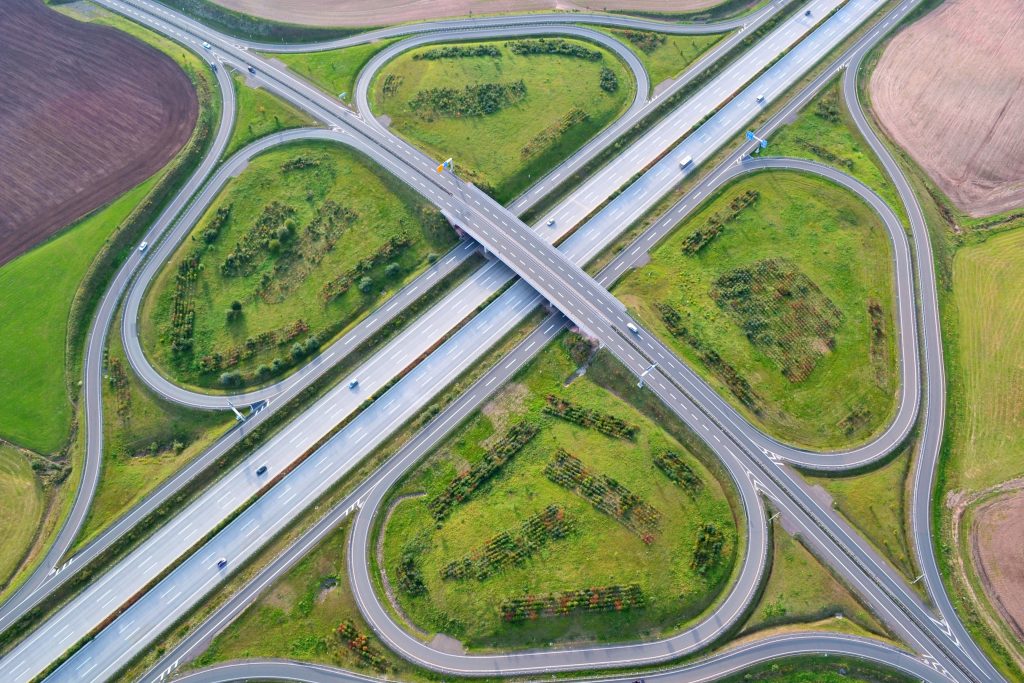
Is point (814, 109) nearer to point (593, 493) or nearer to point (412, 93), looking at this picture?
point (412, 93)

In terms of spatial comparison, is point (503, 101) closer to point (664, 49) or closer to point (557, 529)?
point (664, 49)

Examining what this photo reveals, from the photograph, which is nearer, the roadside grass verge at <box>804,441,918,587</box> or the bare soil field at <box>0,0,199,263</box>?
the roadside grass verge at <box>804,441,918,587</box>

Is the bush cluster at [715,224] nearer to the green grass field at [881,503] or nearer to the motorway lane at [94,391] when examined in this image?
the green grass field at [881,503]

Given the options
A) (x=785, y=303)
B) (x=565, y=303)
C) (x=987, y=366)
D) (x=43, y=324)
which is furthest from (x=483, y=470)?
(x=987, y=366)

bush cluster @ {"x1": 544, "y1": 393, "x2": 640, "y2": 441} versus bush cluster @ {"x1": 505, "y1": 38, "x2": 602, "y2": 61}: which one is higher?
bush cluster @ {"x1": 505, "y1": 38, "x2": 602, "y2": 61}

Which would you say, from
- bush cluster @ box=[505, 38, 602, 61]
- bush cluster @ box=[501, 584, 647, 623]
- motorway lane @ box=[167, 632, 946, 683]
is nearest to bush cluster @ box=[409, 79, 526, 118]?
bush cluster @ box=[505, 38, 602, 61]

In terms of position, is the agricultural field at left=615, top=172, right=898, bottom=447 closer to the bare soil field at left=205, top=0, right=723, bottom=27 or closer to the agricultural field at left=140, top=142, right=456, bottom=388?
the agricultural field at left=140, top=142, right=456, bottom=388

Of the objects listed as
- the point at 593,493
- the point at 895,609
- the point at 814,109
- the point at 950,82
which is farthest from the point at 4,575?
the point at 950,82

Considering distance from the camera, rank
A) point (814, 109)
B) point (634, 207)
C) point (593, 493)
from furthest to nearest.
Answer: point (814, 109)
point (634, 207)
point (593, 493)
